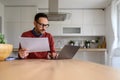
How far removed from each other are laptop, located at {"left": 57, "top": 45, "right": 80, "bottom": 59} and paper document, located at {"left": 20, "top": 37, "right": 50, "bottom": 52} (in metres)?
0.19

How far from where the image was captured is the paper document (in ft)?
6.25

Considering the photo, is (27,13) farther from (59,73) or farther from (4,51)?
(59,73)

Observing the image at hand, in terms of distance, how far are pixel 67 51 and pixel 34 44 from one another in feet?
1.18

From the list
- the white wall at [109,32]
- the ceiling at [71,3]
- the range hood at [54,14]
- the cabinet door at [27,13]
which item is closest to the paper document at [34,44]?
the range hood at [54,14]

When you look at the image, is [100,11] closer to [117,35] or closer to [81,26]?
[81,26]

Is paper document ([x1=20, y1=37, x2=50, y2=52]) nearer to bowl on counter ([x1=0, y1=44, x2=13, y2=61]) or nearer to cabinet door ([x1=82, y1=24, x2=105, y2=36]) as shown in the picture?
bowl on counter ([x1=0, y1=44, x2=13, y2=61])

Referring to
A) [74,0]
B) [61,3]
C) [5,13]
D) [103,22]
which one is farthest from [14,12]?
[103,22]

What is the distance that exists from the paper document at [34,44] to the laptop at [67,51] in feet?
0.62

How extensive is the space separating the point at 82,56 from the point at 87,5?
4.68 ft

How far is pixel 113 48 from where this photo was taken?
191 inches

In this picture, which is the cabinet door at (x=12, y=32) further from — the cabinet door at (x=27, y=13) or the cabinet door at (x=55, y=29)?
the cabinet door at (x=55, y=29)

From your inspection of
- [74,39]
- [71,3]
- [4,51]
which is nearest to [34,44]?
[4,51]

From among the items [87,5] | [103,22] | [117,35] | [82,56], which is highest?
[87,5]

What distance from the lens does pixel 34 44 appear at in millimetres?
1951
